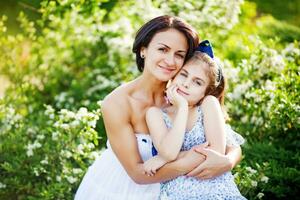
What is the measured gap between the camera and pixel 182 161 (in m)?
3.14

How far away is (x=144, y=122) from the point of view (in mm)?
3371

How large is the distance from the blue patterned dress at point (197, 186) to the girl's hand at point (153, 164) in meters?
0.13

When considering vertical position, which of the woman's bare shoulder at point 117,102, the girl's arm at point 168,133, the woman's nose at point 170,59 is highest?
the woman's nose at point 170,59

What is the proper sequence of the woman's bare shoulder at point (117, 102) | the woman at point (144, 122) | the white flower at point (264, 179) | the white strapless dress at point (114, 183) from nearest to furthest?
the woman at point (144, 122)
the woman's bare shoulder at point (117, 102)
the white strapless dress at point (114, 183)
the white flower at point (264, 179)

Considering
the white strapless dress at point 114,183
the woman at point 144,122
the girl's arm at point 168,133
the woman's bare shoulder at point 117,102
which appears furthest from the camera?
the white strapless dress at point 114,183

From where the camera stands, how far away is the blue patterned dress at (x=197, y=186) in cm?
315

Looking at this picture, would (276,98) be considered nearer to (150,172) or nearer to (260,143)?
(260,143)

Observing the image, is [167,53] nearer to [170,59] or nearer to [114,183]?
[170,59]

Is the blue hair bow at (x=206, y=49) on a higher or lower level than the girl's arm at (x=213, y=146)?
higher

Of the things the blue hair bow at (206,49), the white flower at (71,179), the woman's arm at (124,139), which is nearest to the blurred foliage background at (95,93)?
the white flower at (71,179)

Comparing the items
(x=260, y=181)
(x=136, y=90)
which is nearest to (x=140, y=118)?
(x=136, y=90)

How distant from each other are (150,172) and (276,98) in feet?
5.29

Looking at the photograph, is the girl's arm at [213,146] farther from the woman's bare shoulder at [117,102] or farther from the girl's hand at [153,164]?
the woman's bare shoulder at [117,102]

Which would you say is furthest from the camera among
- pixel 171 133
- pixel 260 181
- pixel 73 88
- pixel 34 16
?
pixel 34 16
